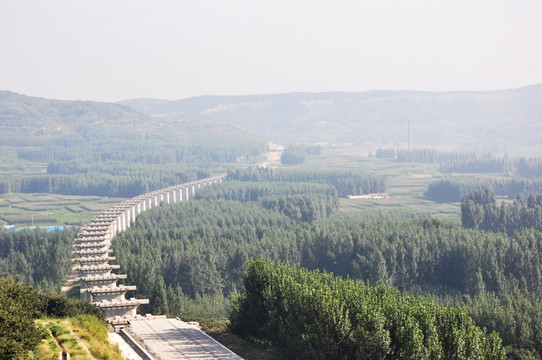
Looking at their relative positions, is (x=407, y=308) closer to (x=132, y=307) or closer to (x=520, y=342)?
(x=520, y=342)

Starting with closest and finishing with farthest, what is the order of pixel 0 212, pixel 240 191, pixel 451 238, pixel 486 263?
pixel 486 263 < pixel 451 238 < pixel 0 212 < pixel 240 191

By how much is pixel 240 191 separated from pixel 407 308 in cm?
13660

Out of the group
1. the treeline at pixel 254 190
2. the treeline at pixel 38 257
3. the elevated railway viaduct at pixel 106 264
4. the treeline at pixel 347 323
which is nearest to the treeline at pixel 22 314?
the elevated railway viaduct at pixel 106 264

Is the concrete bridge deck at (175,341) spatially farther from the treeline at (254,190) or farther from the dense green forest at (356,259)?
the treeline at (254,190)

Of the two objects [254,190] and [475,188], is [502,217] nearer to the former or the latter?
[475,188]

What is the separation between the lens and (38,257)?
9525 centimetres

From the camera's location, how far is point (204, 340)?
159 feet

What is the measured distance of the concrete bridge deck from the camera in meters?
44.6

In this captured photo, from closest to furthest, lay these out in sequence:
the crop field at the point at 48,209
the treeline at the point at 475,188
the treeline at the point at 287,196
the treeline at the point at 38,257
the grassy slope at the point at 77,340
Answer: the grassy slope at the point at 77,340, the treeline at the point at 38,257, the treeline at the point at 287,196, the crop field at the point at 48,209, the treeline at the point at 475,188

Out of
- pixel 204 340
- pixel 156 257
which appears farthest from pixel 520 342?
pixel 156 257

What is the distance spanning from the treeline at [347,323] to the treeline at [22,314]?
12.5 meters

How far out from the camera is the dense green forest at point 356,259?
262ft

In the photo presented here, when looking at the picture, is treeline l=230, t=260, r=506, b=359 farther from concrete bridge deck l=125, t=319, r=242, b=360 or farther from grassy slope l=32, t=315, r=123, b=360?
grassy slope l=32, t=315, r=123, b=360

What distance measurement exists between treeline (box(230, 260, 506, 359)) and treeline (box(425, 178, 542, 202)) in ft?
414
